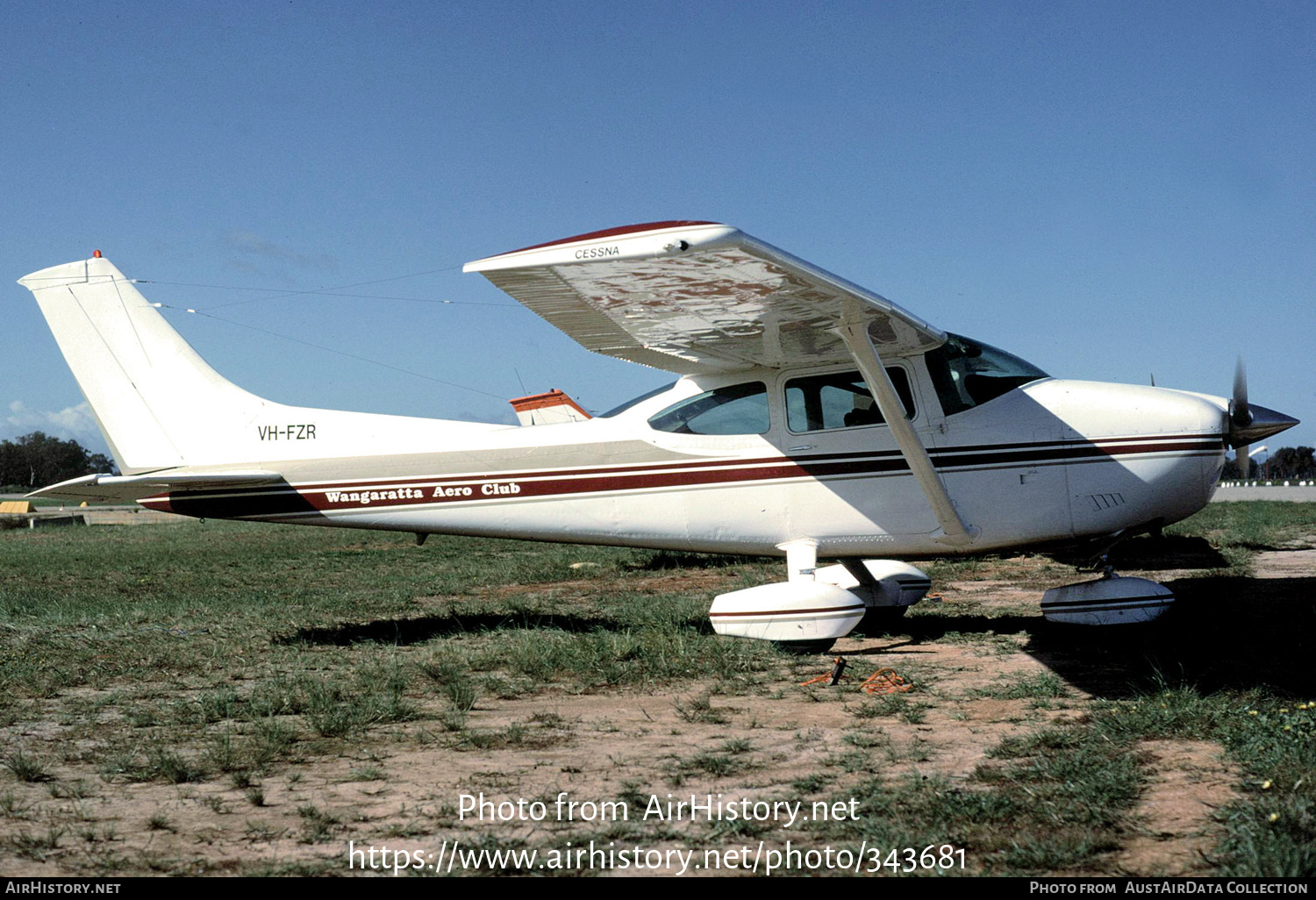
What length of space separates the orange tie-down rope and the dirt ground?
0.15m

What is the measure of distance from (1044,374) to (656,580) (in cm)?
712

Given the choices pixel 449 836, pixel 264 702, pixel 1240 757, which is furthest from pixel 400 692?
pixel 1240 757

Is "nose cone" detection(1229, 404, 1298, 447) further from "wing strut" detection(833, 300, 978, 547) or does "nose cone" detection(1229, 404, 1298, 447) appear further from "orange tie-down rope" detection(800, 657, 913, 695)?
"orange tie-down rope" detection(800, 657, 913, 695)

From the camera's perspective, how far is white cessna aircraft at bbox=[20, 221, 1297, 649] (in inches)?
272

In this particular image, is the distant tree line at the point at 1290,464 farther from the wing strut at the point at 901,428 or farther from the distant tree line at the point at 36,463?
the distant tree line at the point at 36,463

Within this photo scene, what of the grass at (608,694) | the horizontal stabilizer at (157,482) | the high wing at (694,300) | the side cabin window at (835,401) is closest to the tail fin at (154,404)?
the horizontal stabilizer at (157,482)

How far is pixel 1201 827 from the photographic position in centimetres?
325

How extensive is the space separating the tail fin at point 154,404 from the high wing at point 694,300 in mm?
2221

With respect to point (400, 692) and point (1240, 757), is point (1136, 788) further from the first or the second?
point (400, 692)

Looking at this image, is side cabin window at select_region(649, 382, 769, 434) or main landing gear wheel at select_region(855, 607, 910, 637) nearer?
side cabin window at select_region(649, 382, 769, 434)

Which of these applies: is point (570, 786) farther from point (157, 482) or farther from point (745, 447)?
point (157, 482)

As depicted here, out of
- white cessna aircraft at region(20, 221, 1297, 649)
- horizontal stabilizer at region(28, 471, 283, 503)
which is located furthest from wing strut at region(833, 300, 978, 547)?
horizontal stabilizer at region(28, 471, 283, 503)

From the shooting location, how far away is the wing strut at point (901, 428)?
6.61m

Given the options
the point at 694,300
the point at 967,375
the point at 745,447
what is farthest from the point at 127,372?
the point at 967,375
